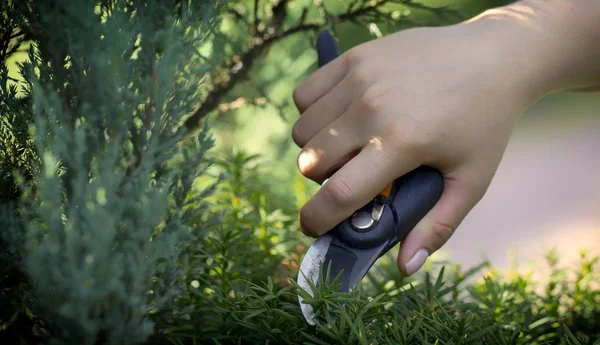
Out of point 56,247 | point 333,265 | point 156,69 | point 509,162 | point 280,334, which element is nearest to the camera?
point 56,247

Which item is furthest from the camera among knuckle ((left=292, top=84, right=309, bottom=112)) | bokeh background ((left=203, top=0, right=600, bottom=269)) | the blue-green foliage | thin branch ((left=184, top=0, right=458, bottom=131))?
bokeh background ((left=203, top=0, right=600, bottom=269))

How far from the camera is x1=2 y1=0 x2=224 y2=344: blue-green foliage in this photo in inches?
20.3

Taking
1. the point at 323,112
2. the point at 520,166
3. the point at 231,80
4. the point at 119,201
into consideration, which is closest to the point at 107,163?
the point at 119,201

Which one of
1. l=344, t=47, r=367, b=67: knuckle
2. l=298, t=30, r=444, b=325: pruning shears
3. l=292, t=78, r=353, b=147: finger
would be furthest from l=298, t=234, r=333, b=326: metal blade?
l=344, t=47, r=367, b=67: knuckle

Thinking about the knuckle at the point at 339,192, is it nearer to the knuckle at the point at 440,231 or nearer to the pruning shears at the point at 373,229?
the pruning shears at the point at 373,229

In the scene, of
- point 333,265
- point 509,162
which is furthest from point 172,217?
point 509,162

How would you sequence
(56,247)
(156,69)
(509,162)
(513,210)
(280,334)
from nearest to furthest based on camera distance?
(56,247), (156,69), (280,334), (513,210), (509,162)

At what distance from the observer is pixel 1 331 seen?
2.32 ft

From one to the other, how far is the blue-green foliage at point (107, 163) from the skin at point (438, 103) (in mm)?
284

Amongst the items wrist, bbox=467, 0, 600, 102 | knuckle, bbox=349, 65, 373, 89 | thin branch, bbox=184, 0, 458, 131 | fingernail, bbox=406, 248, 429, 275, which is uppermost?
thin branch, bbox=184, 0, 458, 131

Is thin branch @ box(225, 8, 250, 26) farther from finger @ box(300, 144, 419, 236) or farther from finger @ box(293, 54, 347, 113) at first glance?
finger @ box(300, 144, 419, 236)

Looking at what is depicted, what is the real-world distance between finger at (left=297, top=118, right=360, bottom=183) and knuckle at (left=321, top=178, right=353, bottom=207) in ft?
0.26

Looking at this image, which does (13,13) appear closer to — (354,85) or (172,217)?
(172,217)

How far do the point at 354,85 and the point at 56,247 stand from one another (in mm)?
592
